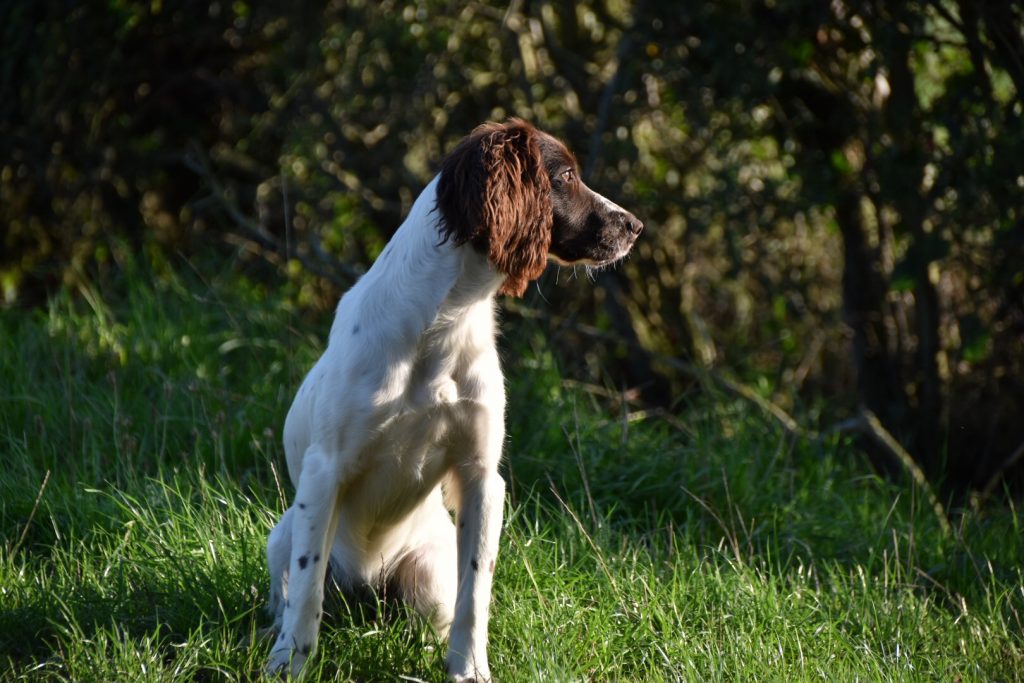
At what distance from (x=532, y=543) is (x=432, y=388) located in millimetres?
670

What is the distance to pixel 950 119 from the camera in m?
4.66

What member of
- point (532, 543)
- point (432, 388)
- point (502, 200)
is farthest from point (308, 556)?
point (502, 200)

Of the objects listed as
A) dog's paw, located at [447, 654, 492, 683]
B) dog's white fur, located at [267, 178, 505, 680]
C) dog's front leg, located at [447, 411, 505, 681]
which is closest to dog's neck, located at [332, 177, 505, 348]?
dog's white fur, located at [267, 178, 505, 680]

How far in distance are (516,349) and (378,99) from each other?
1.81m

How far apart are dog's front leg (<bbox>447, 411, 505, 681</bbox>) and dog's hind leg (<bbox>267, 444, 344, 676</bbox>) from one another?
0.34 meters

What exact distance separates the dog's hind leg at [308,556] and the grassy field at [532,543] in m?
0.06

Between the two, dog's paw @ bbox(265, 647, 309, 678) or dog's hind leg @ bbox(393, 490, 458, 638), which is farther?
dog's hind leg @ bbox(393, 490, 458, 638)

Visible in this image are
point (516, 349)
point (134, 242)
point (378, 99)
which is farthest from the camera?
point (134, 242)

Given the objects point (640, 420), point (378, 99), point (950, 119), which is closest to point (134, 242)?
point (378, 99)

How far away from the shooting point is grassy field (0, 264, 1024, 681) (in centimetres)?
292

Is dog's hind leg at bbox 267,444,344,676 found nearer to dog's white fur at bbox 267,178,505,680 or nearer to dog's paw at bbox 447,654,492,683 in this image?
dog's white fur at bbox 267,178,505,680

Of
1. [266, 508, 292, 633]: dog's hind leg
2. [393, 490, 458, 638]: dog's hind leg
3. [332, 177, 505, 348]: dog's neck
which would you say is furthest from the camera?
[393, 490, 458, 638]: dog's hind leg

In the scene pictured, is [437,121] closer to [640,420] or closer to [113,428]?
[640,420]

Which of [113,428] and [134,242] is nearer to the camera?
[113,428]
